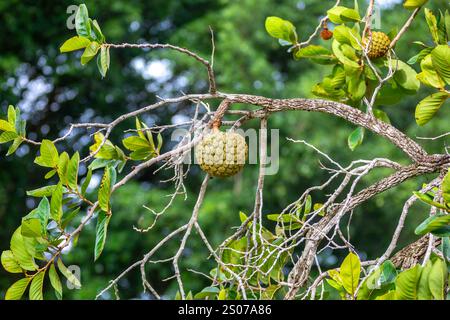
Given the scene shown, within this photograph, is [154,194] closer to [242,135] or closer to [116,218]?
[116,218]

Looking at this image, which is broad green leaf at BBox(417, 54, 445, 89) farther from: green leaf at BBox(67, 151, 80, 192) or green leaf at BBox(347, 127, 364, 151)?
green leaf at BBox(67, 151, 80, 192)

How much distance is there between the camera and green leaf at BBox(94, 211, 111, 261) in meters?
1.25

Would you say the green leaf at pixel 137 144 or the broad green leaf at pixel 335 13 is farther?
the broad green leaf at pixel 335 13

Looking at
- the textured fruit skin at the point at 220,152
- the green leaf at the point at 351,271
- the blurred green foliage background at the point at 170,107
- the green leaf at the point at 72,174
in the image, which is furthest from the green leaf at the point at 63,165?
the blurred green foliage background at the point at 170,107

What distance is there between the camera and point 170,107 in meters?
7.00

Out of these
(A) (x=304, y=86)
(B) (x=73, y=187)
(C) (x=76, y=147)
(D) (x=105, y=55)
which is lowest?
(C) (x=76, y=147)

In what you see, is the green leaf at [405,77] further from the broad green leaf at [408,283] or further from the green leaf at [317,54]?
the broad green leaf at [408,283]

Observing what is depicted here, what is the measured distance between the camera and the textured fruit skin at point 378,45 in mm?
1532

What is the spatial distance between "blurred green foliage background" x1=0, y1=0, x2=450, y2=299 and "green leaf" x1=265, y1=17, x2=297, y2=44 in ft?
13.6

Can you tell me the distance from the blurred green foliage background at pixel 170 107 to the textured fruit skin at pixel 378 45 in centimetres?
427

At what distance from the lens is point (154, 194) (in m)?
5.93

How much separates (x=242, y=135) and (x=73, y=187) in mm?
308

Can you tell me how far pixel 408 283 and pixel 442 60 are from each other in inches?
14.8
